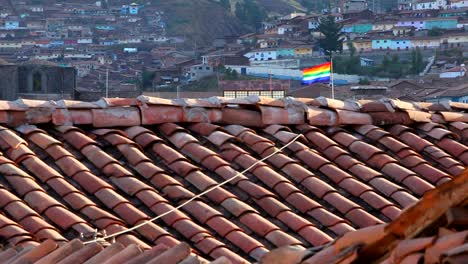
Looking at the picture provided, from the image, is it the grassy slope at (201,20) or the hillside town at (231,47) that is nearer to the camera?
the hillside town at (231,47)

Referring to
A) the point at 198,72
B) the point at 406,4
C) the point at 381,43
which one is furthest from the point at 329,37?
the point at 406,4

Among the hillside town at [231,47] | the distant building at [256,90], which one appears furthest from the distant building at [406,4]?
the distant building at [256,90]

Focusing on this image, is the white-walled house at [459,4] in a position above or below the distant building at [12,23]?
above

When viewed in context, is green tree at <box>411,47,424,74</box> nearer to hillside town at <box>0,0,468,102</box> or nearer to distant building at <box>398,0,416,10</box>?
hillside town at <box>0,0,468,102</box>

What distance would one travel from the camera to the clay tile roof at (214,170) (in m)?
6.41

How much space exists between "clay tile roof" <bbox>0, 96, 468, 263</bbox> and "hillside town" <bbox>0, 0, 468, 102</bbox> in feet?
138

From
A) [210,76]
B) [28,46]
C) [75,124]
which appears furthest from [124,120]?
[28,46]

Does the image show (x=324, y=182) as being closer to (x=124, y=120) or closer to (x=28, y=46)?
(x=124, y=120)

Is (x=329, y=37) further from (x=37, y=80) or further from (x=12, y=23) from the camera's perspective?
(x=37, y=80)

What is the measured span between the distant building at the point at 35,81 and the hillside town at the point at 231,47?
14.5 metres

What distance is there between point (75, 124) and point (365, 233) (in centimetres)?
364

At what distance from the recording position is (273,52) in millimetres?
85562

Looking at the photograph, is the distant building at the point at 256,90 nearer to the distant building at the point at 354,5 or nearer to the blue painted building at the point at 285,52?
the blue painted building at the point at 285,52

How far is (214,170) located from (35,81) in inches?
1345
